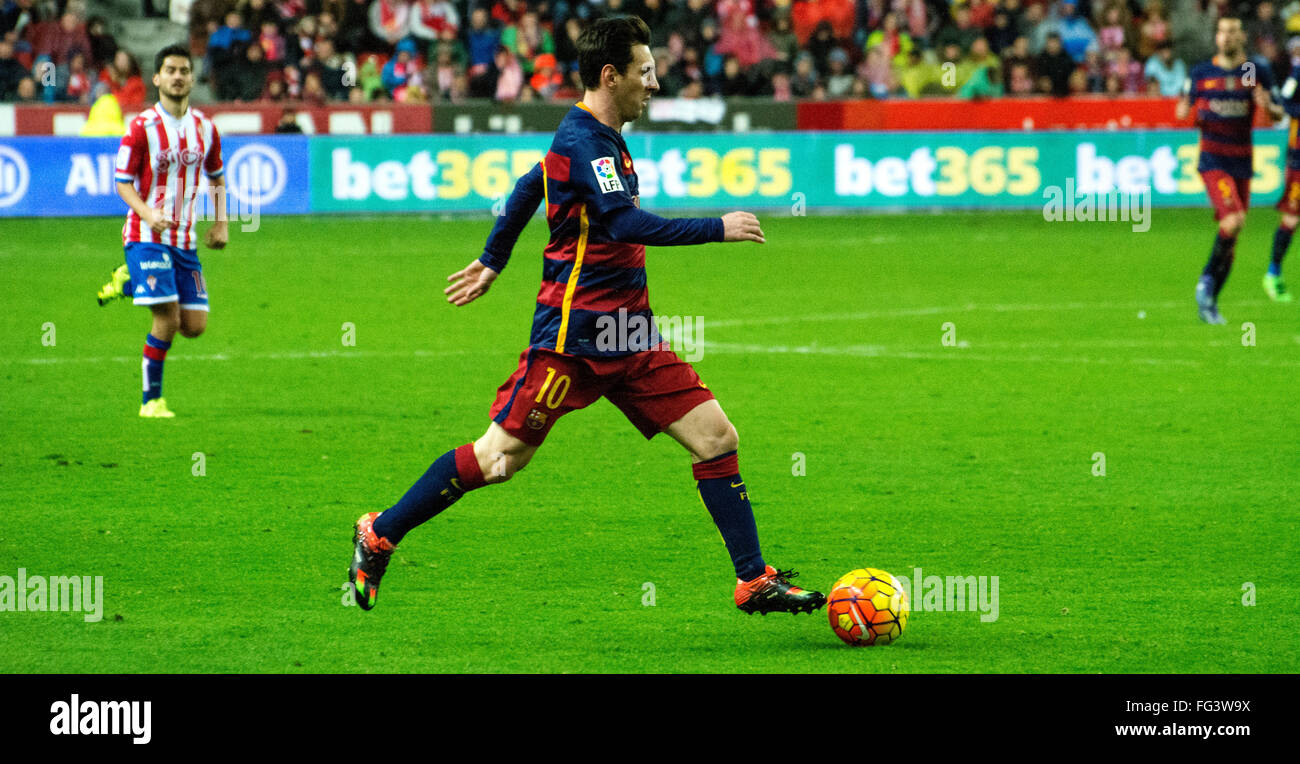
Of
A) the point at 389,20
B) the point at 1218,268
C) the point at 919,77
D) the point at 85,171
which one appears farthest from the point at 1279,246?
the point at 389,20

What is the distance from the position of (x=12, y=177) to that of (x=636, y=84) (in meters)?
17.2

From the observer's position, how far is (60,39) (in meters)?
25.1

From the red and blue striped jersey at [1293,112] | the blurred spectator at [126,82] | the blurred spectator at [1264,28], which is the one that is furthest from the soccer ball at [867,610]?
the blurred spectator at [1264,28]

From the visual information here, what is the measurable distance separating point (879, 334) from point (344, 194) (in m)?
10.6

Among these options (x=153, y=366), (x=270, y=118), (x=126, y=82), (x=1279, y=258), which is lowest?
(x=153, y=366)

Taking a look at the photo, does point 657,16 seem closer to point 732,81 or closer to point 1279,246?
point 732,81

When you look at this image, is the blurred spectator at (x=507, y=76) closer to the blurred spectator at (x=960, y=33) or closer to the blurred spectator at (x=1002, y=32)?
the blurred spectator at (x=960, y=33)

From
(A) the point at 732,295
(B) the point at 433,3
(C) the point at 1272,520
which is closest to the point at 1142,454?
(C) the point at 1272,520

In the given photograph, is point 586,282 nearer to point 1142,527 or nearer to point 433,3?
point 1142,527

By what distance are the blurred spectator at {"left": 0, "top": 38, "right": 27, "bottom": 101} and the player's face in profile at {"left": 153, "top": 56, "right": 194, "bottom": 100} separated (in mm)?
15161

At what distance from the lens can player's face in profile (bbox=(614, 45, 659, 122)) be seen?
233 inches

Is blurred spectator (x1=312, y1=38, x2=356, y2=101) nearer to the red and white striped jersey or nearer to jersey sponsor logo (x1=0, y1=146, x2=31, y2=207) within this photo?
jersey sponsor logo (x1=0, y1=146, x2=31, y2=207)

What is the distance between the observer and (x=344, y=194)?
22.8m

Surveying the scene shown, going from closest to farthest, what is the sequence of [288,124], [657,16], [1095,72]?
1. [288,124]
2. [1095,72]
3. [657,16]
